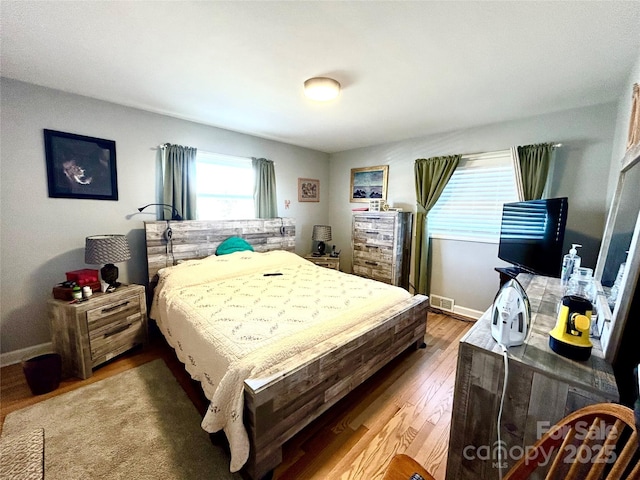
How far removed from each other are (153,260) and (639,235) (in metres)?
3.43

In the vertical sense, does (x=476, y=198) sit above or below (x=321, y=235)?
above

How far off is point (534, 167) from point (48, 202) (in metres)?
4.72

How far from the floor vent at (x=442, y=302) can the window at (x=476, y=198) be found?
856 mm

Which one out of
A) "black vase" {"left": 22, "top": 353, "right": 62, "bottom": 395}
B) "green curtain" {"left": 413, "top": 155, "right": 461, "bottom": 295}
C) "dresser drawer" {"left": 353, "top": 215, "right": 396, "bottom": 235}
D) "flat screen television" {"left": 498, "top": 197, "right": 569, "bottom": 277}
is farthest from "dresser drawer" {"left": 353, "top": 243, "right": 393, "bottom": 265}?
"black vase" {"left": 22, "top": 353, "right": 62, "bottom": 395}

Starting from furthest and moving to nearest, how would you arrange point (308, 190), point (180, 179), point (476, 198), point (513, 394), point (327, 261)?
point (308, 190) → point (327, 261) → point (476, 198) → point (180, 179) → point (513, 394)

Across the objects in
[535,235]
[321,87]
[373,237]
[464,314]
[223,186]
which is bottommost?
[464,314]

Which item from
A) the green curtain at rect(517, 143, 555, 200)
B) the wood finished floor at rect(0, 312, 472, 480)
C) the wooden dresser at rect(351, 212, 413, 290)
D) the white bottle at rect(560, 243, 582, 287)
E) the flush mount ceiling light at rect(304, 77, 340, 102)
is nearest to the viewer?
the wood finished floor at rect(0, 312, 472, 480)

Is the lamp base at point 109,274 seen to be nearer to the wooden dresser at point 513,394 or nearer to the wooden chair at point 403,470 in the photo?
the wooden chair at point 403,470

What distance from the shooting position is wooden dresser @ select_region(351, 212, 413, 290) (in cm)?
352

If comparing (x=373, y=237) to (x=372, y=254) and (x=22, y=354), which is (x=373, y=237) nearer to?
(x=372, y=254)

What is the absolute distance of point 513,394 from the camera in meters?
0.95

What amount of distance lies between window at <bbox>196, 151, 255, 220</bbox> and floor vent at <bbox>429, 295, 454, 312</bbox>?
2.85m

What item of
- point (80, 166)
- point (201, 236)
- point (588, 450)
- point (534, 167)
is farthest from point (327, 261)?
point (588, 450)

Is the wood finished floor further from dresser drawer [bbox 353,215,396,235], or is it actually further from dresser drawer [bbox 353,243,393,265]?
dresser drawer [bbox 353,215,396,235]
